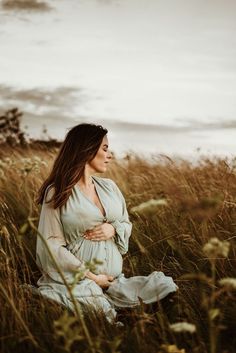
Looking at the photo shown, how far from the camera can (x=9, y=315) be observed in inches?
120

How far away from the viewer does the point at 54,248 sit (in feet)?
11.3

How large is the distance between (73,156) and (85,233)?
1.52 feet

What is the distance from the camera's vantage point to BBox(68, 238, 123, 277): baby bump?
3.55 m

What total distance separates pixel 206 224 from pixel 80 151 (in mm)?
1207

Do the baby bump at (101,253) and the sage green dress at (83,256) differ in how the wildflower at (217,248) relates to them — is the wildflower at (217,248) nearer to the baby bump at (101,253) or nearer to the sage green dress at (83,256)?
the sage green dress at (83,256)

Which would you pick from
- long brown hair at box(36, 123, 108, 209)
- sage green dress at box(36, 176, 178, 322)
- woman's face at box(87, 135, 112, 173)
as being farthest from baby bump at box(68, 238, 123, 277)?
woman's face at box(87, 135, 112, 173)

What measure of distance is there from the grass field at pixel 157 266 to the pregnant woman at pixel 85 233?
11 centimetres

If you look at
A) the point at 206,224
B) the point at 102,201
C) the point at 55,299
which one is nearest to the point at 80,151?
the point at 102,201

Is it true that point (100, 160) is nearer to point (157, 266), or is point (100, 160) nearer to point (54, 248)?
point (54, 248)

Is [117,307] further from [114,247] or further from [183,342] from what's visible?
[183,342]

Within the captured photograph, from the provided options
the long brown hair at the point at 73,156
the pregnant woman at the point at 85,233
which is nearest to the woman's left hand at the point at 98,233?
the pregnant woman at the point at 85,233

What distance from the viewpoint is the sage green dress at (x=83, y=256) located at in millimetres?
3404

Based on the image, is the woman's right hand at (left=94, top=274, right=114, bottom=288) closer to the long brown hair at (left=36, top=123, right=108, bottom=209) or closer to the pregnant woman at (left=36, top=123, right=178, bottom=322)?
the pregnant woman at (left=36, top=123, right=178, bottom=322)

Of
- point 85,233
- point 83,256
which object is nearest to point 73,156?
point 85,233
